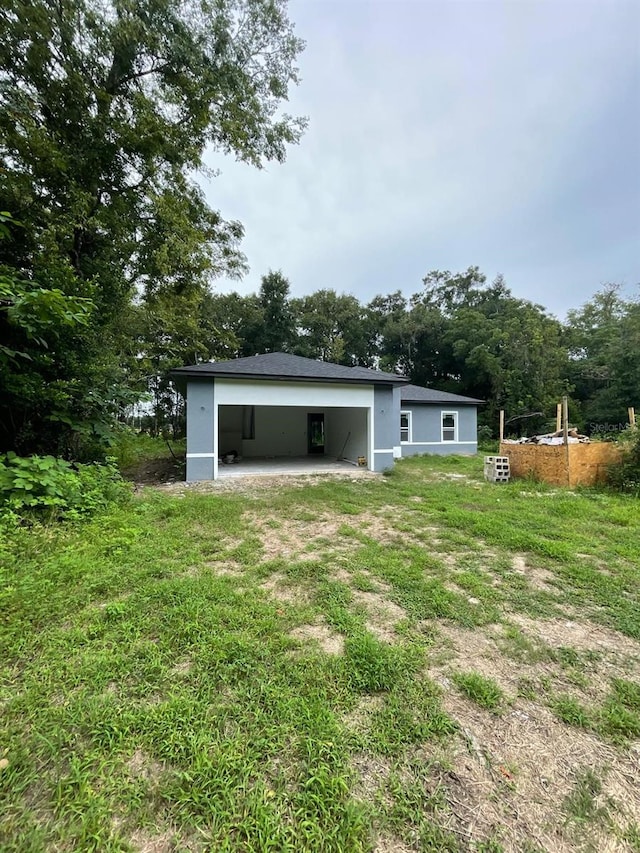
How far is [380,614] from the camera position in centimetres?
257

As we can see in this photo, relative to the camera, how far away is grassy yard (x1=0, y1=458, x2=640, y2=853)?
123 centimetres

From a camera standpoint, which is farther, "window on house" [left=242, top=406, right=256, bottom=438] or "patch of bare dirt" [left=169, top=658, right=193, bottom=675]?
"window on house" [left=242, top=406, right=256, bottom=438]

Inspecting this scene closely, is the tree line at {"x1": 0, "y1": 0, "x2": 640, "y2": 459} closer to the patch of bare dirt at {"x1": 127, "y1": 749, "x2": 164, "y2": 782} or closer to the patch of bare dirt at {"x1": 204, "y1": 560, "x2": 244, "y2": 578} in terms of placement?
the patch of bare dirt at {"x1": 204, "y1": 560, "x2": 244, "y2": 578}

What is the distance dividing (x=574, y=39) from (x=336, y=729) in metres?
12.9

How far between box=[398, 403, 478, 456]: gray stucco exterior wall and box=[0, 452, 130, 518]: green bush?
36.2 feet

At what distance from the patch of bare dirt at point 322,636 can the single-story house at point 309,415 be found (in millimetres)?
6454

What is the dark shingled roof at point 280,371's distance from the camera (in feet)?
Result: 26.9

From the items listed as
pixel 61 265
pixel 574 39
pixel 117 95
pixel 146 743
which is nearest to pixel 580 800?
pixel 146 743

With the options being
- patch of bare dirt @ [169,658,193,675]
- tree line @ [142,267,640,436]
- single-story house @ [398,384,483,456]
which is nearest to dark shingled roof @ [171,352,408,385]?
single-story house @ [398,384,483,456]

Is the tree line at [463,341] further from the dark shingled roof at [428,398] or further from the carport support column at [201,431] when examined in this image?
the carport support column at [201,431]

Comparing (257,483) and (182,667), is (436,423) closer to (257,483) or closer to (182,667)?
(257,483)

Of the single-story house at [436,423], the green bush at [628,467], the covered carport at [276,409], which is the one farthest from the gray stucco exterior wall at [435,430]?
the green bush at [628,467]

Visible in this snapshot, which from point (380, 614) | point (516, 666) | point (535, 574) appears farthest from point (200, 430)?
point (516, 666)

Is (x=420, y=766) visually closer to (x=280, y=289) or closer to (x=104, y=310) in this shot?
(x=104, y=310)
